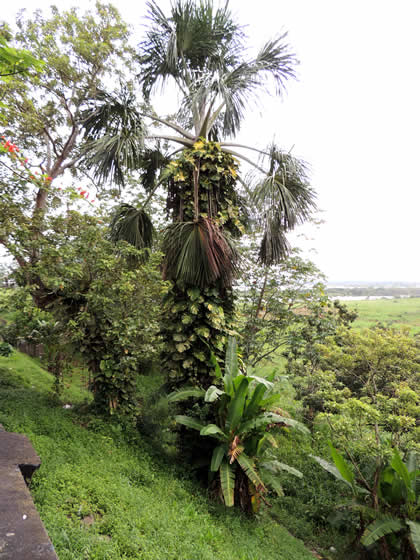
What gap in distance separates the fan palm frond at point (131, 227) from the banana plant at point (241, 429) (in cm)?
244

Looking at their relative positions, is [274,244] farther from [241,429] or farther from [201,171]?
[241,429]

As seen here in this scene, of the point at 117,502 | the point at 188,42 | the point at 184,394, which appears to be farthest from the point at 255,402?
the point at 188,42

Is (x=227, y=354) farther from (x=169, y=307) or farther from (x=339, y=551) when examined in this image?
(x=339, y=551)

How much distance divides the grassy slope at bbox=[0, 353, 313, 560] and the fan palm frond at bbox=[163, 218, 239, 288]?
93.9 inches

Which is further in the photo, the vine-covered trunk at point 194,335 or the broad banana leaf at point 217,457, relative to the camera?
the vine-covered trunk at point 194,335

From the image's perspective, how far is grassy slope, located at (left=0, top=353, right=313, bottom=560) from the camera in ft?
7.05

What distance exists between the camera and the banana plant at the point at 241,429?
356 centimetres

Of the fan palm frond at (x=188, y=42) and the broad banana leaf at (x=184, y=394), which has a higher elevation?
the fan palm frond at (x=188, y=42)

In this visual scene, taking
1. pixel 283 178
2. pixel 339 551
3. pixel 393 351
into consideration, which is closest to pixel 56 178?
pixel 283 178

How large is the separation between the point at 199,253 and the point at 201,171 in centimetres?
142

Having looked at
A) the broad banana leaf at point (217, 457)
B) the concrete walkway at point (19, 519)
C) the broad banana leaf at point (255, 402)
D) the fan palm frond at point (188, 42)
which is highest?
the fan palm frond at point (188, 42)

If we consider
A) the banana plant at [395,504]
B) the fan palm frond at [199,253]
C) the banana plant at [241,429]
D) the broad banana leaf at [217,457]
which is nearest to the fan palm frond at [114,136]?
the fan palm frond at [199,253]

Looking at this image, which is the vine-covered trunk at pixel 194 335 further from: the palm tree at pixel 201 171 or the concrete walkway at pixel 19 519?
the concrete walkway at pixel 19 519

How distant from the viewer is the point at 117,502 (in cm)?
265
